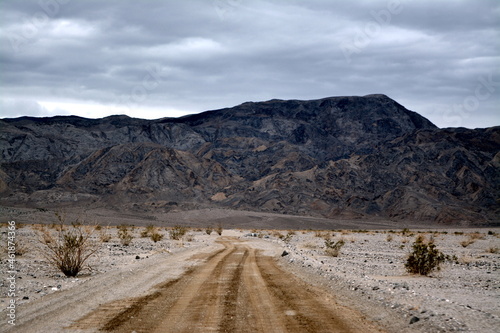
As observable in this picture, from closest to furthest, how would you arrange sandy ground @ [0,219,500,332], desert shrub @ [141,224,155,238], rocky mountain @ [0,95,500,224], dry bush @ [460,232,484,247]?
sandy ground @ [0,219,500,332], dry bush @ [460,232,484,247], desert shrub @ [141,224,155,238], rocky mountain @ [0,95,500,224]

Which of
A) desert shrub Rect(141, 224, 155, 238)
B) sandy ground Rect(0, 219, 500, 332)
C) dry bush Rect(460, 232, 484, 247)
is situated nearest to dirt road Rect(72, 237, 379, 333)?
sandy ground Rect(0, 219, 500, 332)

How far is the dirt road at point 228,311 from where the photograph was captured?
314 inches

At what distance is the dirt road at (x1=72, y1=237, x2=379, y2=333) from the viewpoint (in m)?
7.99

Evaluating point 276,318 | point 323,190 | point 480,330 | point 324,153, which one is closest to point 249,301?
point 276,318

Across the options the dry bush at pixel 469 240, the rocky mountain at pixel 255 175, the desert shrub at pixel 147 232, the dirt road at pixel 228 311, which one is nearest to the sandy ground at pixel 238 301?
the dirt road at pixel 228 311

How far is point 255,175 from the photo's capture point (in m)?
151

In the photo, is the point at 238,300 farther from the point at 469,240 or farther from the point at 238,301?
the point at 469,240

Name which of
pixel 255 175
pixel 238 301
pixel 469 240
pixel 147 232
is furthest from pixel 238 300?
pixel 255 175

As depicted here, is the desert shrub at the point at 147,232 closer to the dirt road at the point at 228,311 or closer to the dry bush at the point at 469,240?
the dry bush at the point at 469,240

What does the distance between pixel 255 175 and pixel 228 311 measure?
14187 centimetres

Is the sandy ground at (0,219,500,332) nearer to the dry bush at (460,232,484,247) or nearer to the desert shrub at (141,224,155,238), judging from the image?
the dry bush at (460,232,484,247)

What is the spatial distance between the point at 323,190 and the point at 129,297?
12107 cm

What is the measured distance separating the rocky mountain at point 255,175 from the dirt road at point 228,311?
9958 cm

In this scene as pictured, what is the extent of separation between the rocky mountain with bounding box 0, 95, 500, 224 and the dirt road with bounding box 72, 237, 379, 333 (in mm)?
99581
